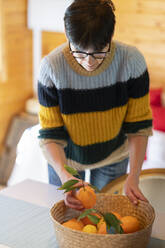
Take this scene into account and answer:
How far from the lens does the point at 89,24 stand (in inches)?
44.2

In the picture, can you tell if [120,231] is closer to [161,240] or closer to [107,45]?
[161,240]

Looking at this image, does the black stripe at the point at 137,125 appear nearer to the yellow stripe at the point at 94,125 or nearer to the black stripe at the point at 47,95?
the yellow stripe at the point at 94,125

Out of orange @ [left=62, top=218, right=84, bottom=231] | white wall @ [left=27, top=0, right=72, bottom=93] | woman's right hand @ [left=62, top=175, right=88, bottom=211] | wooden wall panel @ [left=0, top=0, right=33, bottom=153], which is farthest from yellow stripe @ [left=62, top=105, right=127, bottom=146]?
wooden wall panel @ [left=0, top=0, right=33, bottom=153]

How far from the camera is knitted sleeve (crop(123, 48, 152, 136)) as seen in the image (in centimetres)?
141

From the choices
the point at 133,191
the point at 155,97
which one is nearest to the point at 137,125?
the point at 133,191

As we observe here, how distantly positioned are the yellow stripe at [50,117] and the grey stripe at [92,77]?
0.28 ft

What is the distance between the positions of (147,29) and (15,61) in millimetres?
1093

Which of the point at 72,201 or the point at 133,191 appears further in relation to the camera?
the point at 133,191

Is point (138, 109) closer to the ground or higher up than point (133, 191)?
higher up

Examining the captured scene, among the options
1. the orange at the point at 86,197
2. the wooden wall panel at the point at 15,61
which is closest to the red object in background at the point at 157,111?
the wooden wall panel at the point at 15,61

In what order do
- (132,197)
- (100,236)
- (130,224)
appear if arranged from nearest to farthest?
(100,236) → (130,224) → (132,197)

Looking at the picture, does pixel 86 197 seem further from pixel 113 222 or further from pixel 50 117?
pixel 50 117

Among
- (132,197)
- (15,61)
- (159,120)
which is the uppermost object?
(132,197)

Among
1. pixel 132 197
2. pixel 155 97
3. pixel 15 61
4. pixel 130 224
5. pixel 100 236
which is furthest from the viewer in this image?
pixel 15 61
